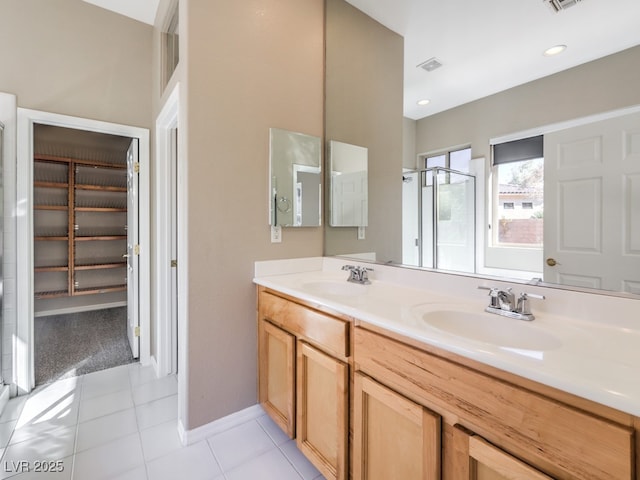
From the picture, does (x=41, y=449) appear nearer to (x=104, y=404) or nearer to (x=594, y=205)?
(x=104, y=404)

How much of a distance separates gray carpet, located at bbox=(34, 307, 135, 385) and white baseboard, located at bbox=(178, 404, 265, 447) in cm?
137

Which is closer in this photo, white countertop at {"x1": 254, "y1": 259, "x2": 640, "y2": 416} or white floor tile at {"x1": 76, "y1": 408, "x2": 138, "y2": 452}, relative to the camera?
white countertop at {"x1": 254, "y1": 259, "x2": 640, "y2": 416}

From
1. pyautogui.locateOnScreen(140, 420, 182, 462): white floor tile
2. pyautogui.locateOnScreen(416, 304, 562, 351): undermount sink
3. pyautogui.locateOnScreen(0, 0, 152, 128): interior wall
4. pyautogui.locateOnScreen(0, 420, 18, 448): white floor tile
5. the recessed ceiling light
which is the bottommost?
pyautogui.locateOnScreen(140, 420, 182, 462): white floor tile

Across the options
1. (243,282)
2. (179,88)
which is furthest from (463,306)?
(179,88)

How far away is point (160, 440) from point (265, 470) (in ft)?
2.16

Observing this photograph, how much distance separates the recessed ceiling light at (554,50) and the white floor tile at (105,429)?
271cm

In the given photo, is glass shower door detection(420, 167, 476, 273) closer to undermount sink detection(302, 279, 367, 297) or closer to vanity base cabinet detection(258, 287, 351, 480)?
undermount sink detection(302, 279, 367, 297)

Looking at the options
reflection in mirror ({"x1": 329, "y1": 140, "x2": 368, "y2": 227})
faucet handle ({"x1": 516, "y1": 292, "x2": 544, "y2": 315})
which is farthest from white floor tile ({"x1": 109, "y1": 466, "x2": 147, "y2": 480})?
faucet handle ({"x1": 516, "y1": 292, "x2": 544, "y2": 315})

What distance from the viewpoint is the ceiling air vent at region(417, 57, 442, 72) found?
A: 4.92 feet

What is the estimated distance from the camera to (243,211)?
1.78 m

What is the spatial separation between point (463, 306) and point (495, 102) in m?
0.85

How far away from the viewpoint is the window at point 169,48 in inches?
82.3

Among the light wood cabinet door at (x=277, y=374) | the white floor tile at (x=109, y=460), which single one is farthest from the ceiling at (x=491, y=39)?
the white floor tile at (x=109, y=460)

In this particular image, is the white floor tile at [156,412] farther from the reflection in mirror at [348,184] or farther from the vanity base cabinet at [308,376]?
the reflection in mirror at [348,184]
